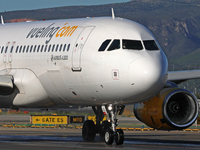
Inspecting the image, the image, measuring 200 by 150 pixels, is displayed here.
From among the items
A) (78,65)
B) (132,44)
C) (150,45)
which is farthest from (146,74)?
(78,65)

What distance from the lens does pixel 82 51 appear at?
65.5 feet

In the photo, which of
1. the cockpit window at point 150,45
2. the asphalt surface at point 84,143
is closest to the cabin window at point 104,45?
the cockpit window at point 150,45

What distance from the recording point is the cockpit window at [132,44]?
1925 centimetres

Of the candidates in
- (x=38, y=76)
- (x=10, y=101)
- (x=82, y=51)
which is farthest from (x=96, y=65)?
(x=10, y=101)

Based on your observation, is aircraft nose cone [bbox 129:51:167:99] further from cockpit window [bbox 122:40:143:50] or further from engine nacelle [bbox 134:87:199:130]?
engine nacelle [bbox 134:87:199:130]

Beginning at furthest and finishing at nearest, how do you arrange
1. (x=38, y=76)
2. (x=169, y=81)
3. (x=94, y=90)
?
(x=169, y=81) → (x=38, y=76) → (x=94, y=90)

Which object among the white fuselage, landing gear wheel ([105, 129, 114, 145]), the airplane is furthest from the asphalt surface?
the white fuselage

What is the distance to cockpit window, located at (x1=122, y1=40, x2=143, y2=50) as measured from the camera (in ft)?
63.2

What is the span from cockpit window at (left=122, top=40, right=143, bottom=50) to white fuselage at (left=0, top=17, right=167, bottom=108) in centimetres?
17

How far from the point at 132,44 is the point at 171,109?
178 inches

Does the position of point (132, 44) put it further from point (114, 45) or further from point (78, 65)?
point (78, 65)

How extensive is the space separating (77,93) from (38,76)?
78.3 inches

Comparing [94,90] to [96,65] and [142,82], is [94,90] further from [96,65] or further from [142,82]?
[142,82]

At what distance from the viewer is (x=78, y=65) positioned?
20.0 metres
